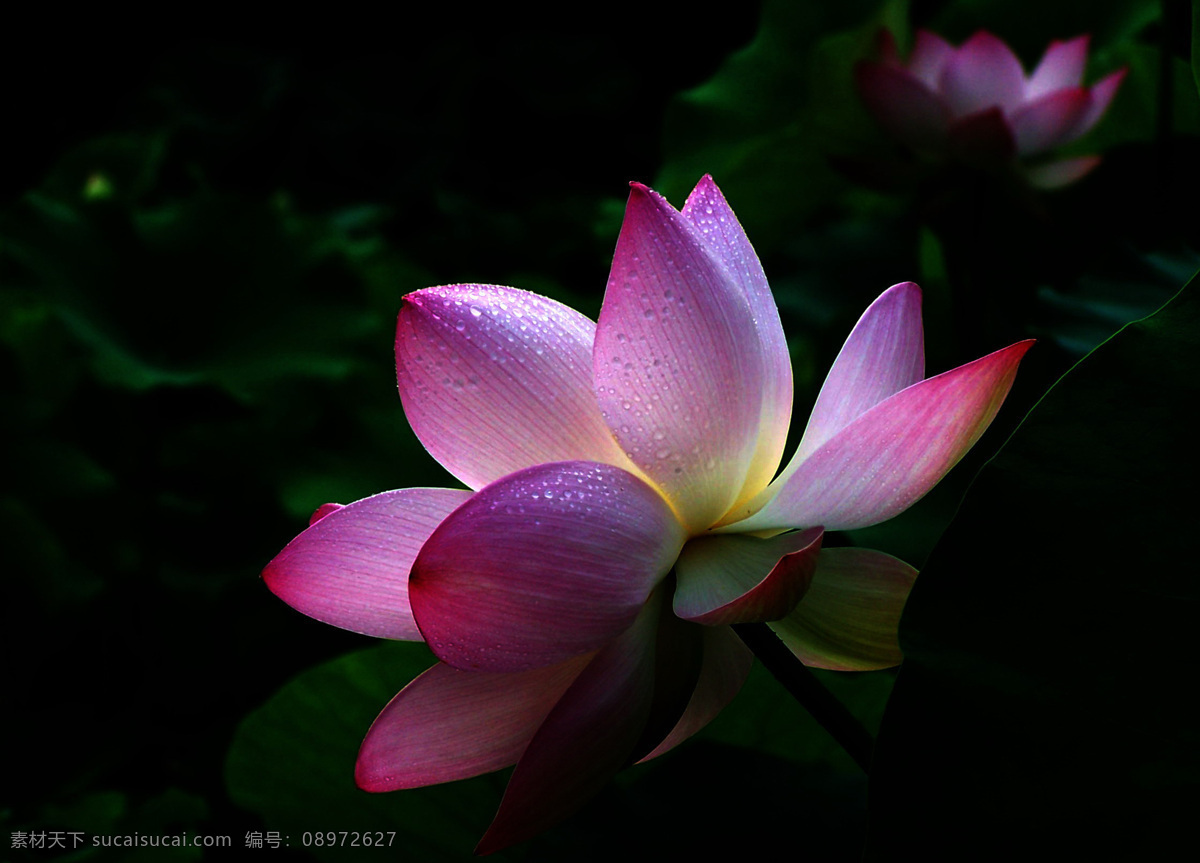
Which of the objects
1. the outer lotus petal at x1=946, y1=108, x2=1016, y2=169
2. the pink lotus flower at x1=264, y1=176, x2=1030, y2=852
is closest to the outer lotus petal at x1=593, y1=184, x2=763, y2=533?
the pink lotus flower at x1=264, y1=176, x2=1030, y2=852

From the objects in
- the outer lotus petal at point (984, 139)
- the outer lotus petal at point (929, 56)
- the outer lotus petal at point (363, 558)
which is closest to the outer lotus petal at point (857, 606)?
the outer lotus petal at point (363, 558)

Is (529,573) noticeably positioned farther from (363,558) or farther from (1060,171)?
(1060,171)

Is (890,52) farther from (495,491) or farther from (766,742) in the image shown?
(495,491)

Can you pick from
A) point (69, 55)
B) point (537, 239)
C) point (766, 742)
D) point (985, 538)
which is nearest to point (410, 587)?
point (985, 538)

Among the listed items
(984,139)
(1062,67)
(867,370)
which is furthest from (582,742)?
(1062,67)

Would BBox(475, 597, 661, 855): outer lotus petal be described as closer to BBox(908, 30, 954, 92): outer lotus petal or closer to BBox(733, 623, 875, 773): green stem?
BBox(733, 623, 875, 773): green stem

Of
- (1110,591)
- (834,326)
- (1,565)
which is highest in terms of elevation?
(1110,591)

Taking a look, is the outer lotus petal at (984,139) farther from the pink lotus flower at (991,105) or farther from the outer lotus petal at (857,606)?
the outer lotus petal at (857,606)
